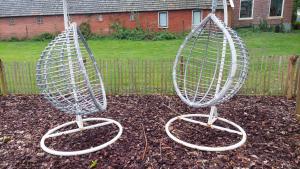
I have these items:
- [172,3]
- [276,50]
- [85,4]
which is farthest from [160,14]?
[276,50]

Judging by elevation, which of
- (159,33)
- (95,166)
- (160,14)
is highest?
(160,14)

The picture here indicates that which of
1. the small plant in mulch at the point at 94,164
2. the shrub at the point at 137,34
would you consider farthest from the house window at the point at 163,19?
the small plant in mulch at the point at 94,164

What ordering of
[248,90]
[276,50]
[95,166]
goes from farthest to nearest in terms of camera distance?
[276,50] → [248,90] → [95,166]

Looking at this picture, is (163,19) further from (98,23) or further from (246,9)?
(246,9)

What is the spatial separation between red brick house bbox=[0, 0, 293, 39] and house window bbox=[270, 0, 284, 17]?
84 millimetres

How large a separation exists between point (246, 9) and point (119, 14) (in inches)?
378

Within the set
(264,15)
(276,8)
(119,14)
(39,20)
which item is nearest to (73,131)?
(119,14)

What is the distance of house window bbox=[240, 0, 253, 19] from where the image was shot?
20.3 meters

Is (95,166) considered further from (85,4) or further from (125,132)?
(85,4)

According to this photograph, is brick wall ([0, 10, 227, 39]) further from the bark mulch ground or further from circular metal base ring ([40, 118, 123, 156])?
circular metal base ring ([40, 118, 123, 156])

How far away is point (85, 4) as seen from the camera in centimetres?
1984

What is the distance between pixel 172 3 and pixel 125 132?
1622cm

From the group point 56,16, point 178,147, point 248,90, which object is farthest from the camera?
point 56,16

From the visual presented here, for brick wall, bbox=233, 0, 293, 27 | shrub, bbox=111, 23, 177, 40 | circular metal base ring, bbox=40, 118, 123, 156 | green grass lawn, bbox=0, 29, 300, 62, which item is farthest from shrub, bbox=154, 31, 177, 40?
circular metal base ring, bbox=40, 118, 123, 156
